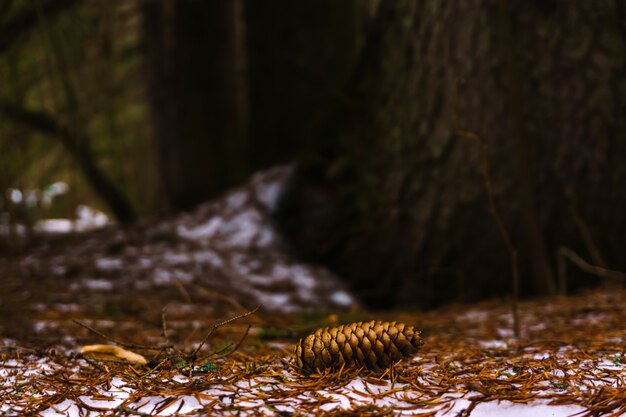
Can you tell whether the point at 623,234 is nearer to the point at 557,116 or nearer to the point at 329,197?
the point at 557,116

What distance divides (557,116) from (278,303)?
61.6 inches

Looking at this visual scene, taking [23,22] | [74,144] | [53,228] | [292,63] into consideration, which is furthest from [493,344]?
[53,228]

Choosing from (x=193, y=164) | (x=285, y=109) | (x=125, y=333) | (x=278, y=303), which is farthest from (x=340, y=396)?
(x=193, y=164)

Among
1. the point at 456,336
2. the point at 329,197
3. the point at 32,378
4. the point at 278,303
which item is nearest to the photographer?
the point at 32,378

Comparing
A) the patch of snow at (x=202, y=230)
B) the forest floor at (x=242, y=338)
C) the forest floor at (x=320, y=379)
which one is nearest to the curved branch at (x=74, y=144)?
the forest floor at (x=242, y=338)

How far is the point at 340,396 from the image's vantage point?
112 cm

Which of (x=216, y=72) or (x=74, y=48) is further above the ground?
Answer: (x=74, y=48)

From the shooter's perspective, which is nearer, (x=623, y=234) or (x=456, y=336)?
(x=456, y=336)

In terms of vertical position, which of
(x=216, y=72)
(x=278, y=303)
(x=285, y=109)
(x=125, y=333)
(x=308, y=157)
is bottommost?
(x=278, y=303)

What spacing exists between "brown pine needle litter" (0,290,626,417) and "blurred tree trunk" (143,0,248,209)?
280 cm

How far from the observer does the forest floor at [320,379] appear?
105 centimetres

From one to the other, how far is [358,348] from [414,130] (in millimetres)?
1782

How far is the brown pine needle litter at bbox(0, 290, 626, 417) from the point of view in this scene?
1.05 m

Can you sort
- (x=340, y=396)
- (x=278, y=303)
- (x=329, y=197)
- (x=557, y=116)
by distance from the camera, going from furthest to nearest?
(x=329, y=197) → (x=278, y=303) → (x=557, y=116) → (x=340, y=396)
